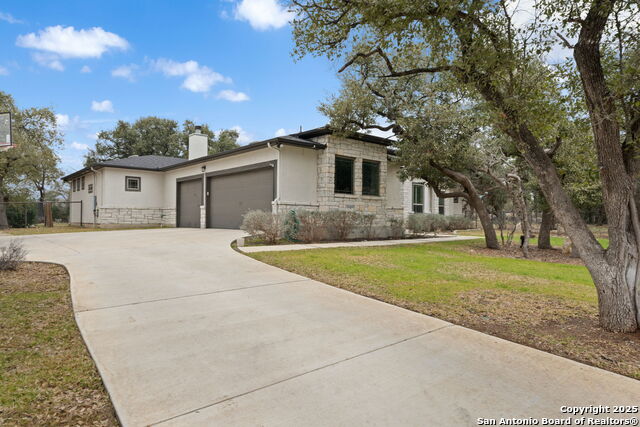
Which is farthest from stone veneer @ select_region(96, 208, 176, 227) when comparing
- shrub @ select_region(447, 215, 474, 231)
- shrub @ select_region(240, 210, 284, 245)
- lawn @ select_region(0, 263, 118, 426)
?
shrub @ select_region(447, 215, 474, 231)

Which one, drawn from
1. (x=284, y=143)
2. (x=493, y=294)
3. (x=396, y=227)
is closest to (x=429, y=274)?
(x=493, y=294)

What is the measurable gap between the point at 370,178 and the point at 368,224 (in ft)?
9.02

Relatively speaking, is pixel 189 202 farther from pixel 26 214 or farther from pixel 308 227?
pixel 26 214

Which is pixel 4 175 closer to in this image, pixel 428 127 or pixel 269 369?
pixel 428 127

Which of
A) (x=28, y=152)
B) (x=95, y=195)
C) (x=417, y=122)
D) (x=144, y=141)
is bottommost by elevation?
(x=95, y=195)

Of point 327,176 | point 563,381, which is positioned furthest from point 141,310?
point 327,176

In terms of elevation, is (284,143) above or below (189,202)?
above

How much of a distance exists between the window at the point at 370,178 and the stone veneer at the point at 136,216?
1096cm

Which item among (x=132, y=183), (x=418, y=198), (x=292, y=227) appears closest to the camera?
(x=292, y=227)

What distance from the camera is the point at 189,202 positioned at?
60.3 feet

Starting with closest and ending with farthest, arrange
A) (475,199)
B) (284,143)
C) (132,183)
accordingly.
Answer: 1. (284,143)
2. (475,199)
3. (132,183)

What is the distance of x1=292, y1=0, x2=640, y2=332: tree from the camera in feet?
11.0

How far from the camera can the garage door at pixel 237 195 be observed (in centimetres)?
1377

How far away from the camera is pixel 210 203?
16750 mm
